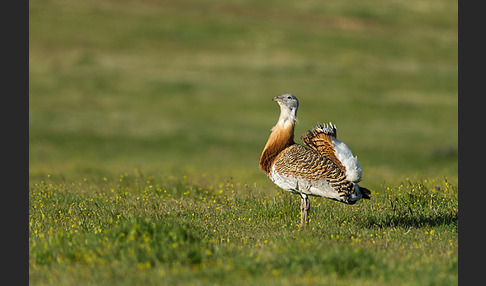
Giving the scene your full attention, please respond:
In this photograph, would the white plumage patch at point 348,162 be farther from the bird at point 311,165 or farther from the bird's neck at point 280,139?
the bird's neck at point 280,139

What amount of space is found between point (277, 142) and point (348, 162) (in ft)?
3.66

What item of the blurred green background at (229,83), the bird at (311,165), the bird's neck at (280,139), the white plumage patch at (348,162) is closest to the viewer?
the bird at (311,165)

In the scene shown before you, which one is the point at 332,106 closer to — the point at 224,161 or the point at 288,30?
the point at 224,161

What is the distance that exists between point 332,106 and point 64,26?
24.7m

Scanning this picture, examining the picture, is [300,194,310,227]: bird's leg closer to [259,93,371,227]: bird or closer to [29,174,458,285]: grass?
[259,93,371,227]: bird

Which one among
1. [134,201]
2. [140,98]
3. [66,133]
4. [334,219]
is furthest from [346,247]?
[140,98]

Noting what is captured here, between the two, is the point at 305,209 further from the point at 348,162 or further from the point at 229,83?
the point at 229,83

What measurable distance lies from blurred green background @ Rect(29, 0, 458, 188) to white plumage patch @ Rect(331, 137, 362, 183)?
5381 millimetres

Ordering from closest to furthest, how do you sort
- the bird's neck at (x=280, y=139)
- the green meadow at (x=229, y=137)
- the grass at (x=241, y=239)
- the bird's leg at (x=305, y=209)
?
the grass at (x=241, y=239) < the green meadow at (x=229, y=137) < the bird's leg at (x=305, y=209) < the bird's neck at (x=280, y=139)

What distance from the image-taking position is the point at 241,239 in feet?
28.0

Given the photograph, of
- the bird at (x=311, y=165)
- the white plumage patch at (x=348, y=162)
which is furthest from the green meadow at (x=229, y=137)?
the white plumage patch at (x=348, y=162)

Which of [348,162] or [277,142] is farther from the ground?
[277,142]

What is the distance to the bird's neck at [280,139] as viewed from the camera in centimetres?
969

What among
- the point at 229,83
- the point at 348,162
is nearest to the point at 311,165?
the point at 348,162
